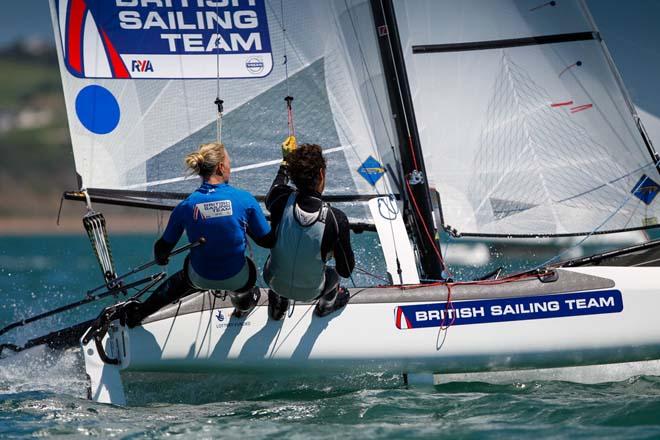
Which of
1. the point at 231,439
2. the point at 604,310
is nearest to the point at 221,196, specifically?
the point at 231,439

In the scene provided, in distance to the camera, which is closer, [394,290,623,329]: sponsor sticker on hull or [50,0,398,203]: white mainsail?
[394,290,623,329]: sponsor sticker on hull

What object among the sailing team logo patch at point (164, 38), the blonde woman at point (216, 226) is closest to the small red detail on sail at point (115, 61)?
the sailing team logo patch at point (164, 38)

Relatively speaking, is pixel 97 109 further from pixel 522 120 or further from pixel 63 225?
pixel 63 225

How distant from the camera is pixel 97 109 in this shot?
5.24 meters

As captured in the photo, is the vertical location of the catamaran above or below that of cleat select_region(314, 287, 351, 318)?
above

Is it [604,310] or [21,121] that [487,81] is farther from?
[21,121]

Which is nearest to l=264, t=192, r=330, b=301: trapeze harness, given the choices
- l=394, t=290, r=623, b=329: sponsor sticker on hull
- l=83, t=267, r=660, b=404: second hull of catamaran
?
l=83, t=267, r=660, b=404: second hull of catamaran

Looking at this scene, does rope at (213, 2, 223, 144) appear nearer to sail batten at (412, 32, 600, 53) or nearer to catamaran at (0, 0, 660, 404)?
catamaran at (0, 0, 660, 404)

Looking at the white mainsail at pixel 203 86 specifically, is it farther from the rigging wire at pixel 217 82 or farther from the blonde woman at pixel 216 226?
the blonde woman at pixel 216 226

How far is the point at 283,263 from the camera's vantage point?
428 centimetres

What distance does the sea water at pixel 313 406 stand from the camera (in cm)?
380

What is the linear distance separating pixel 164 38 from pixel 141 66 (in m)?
0.21

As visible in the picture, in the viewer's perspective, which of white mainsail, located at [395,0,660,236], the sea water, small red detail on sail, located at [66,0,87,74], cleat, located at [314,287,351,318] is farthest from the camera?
white mainsail, located at [395,0,660,236]

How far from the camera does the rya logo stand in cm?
529
